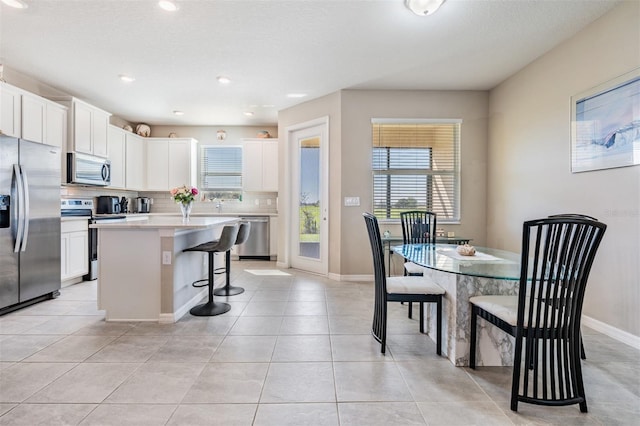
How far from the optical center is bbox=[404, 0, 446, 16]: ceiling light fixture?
8.17 ft

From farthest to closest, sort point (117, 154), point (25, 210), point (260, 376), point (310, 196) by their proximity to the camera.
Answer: point (117, 154) < point (310, 196) < point (25, 210) < point (260, 376)

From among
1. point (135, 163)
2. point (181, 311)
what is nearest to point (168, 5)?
point (181, 311)

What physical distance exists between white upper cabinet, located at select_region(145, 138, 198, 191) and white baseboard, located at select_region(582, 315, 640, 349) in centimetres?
626

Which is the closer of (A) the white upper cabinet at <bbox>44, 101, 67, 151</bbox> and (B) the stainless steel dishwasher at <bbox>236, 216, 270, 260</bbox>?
(A) the white upper cabinet at <bbox>44, 101, 67, 151</bbox>

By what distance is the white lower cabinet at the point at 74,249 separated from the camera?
157 inches

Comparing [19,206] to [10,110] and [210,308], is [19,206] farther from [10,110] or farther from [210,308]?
[210,308]

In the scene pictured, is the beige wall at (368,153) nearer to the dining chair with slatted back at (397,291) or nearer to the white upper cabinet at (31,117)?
the dining chair with slatted back at (397,291)

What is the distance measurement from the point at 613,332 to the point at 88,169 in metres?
6.26

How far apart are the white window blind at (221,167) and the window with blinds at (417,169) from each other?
3270mm

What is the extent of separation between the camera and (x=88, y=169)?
4.63m

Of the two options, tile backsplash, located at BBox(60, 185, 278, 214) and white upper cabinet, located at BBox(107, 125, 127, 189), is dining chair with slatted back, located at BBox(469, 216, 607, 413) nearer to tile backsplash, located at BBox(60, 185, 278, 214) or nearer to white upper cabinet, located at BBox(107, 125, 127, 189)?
tile backsplash, located at BBox(60, 185, 278, 214)

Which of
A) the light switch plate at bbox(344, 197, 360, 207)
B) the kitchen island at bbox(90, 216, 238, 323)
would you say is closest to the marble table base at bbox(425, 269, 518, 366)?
the kitchen island at bbox(90, 216, 238, 323)

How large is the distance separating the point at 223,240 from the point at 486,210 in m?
3.66

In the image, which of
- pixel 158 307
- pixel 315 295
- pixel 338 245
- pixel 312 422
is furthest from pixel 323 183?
pixel 312 422
